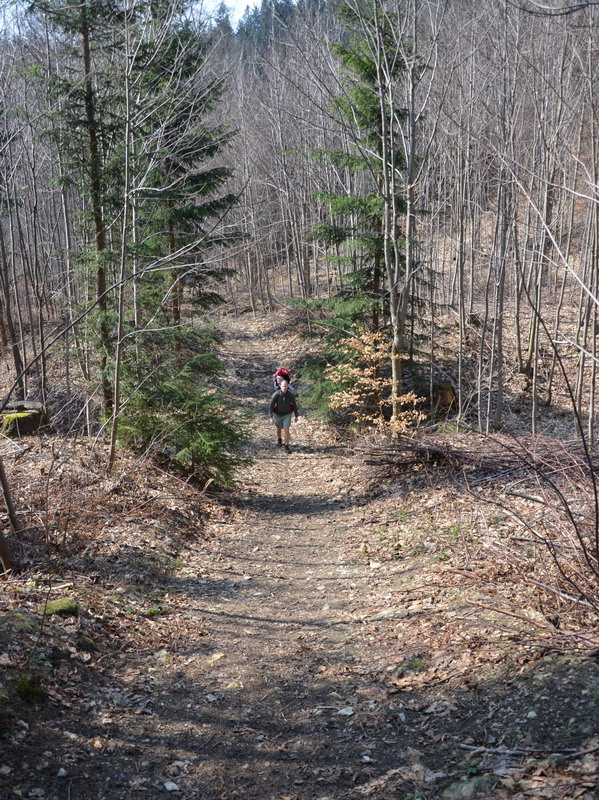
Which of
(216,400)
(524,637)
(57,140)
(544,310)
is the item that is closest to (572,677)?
(524,637)

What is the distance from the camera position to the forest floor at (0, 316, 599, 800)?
3.57 metres

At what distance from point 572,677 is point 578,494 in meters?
3.24

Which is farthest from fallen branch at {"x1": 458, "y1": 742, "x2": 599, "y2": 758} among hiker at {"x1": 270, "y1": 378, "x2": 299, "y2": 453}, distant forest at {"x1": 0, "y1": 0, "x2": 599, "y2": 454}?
hiker at {"x1": 270, "y1": 378, "x2": 299, "y2": 453}

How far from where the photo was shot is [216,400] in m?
10.1

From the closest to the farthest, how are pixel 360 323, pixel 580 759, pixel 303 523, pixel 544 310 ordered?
pixel 580 759
pixel 303 523
pixel 360 323
pixel 544 310

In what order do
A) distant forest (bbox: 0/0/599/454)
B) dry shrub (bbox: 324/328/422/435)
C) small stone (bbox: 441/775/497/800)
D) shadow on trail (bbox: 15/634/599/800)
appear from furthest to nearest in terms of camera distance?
dry shrub (bbox: 324/328/422/435) → distant forest (bbox: 0/0/599/454) → shadow on trail (bbox: 15/634/599/800) → small stone (bbox: 441/775/497/800)

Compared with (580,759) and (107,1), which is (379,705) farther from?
(107,1)

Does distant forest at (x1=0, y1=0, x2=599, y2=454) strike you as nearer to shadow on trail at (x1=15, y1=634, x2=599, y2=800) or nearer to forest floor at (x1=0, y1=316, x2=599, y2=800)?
forest floor at (x1=0, y1=316, x2=599, y2=800)

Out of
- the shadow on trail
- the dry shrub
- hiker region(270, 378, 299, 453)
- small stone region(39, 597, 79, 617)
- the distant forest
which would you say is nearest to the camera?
the shadow on trail

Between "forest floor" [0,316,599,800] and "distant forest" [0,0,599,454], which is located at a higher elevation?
"distant forest" [0,0,599,454]

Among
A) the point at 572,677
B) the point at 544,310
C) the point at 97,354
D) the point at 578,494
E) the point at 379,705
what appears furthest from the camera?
the point at 544,310

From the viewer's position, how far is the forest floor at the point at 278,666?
3.57 meters

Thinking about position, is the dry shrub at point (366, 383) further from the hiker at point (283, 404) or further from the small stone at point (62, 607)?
the small stone at point (62, 607)

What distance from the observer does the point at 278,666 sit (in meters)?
5.11
